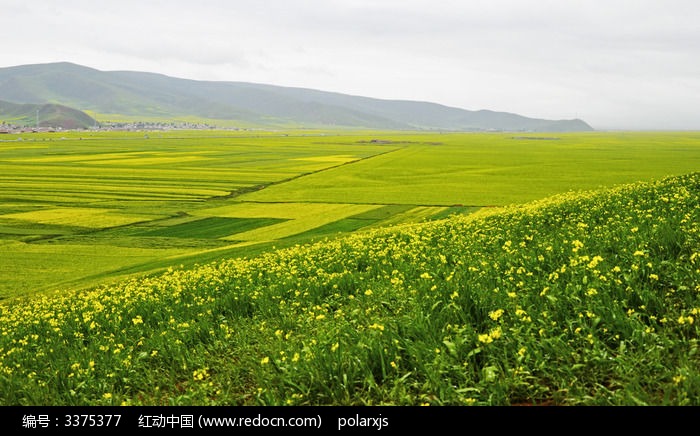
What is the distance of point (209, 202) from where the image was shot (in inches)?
2394

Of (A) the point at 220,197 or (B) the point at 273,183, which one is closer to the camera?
(A) the point at 220,197

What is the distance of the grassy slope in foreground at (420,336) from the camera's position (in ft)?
22.6

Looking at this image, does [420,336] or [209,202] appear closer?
[420,336]

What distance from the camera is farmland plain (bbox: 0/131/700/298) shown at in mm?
34344

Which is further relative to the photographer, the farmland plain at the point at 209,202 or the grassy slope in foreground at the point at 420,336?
the farmland plain at the point at 209,202

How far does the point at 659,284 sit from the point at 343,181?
236 feet

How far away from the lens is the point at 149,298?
50.0 feet

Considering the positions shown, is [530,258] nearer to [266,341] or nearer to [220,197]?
[266,341]

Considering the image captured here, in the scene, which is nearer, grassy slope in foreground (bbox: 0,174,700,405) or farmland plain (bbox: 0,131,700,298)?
grassy slope in foreground (bbox: 0,174,700,405)

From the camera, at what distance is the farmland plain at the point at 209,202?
3434 cm

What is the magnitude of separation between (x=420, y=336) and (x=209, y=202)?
55164 millimetres

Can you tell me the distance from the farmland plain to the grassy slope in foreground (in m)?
17.0

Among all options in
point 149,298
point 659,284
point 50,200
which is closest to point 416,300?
point 659,284

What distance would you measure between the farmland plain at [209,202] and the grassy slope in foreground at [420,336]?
17.0 meters
